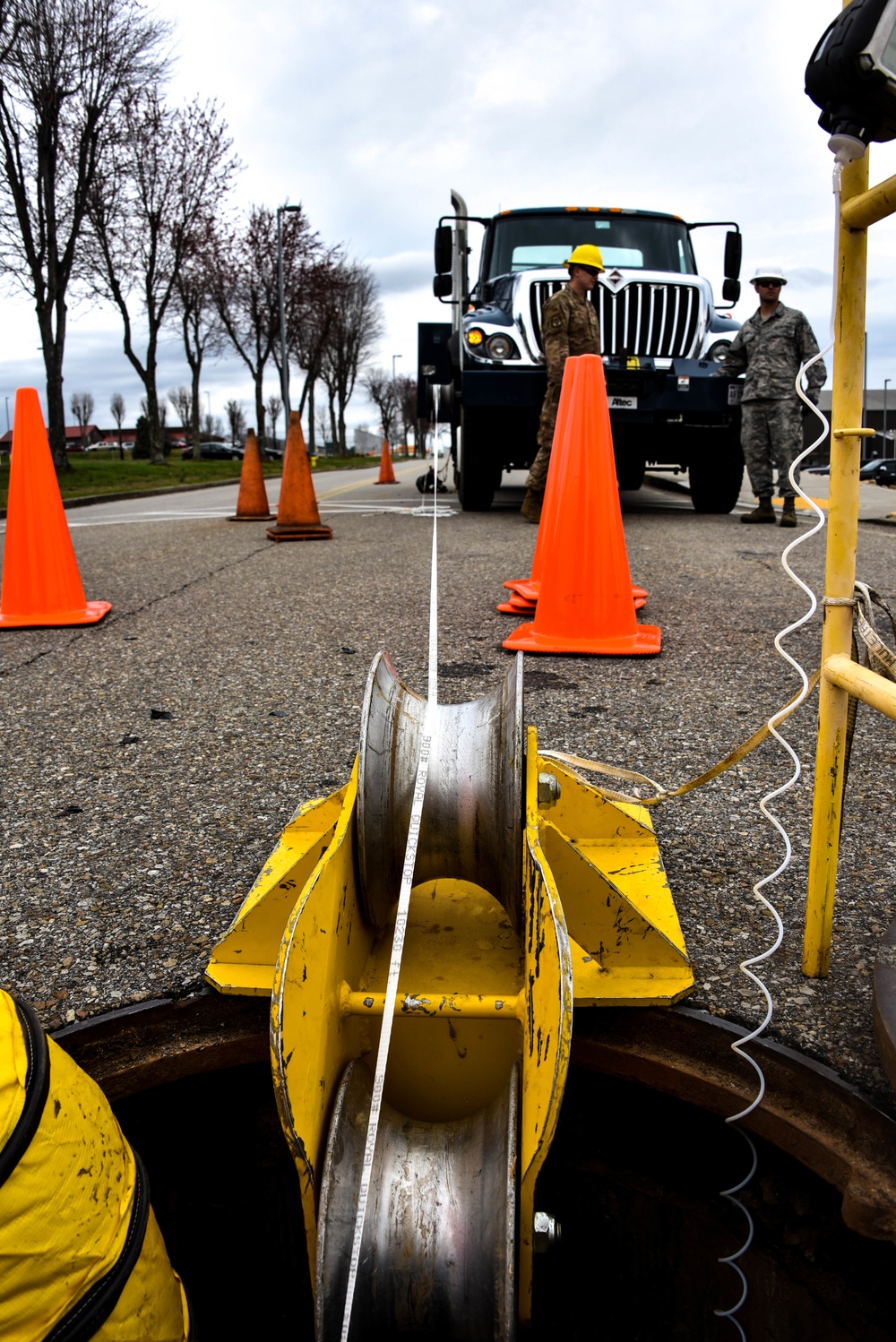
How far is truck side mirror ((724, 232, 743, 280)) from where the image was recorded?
964 cm

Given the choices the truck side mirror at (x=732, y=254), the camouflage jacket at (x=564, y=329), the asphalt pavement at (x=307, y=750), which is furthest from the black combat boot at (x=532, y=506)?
the truck side mirror at (x=732, y=254)

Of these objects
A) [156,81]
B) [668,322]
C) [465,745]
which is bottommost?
[465,745]

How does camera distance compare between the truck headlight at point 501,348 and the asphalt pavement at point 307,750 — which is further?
the truck headlight at point 501,348

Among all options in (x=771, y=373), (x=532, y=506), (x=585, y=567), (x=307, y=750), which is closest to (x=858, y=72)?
(x=307, y=750)

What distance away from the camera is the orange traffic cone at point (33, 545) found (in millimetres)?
4875

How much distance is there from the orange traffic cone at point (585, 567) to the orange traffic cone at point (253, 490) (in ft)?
24.9

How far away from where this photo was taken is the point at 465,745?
1.84m

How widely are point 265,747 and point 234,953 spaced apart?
125cm

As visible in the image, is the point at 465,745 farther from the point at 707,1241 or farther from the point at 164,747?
the point at 164,747

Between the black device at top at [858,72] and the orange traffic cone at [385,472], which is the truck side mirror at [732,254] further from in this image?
the orange traffic cone at [385,472]

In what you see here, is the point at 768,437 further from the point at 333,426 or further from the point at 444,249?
the point at 333,426

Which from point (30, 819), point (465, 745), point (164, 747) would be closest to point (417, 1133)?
point (465, 745)

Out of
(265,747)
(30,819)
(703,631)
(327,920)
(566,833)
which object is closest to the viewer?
(327,920)

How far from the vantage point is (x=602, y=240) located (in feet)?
31.0
